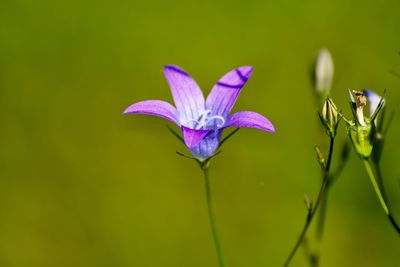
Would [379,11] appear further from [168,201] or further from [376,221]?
[168,201]

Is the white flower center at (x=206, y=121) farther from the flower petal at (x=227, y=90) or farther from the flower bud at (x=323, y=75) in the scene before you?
the flower bud at (x=323, y=75)

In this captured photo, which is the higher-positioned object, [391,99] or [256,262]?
[391,99]

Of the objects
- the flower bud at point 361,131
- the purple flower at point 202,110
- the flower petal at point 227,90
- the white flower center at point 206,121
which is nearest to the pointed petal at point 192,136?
the purple flower at point 202,110

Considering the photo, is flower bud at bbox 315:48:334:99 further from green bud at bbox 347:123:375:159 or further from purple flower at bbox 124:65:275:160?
green bud at bbox 347:123:375:159

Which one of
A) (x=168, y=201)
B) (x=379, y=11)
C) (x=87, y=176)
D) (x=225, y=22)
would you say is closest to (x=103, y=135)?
(x=87, y=176)

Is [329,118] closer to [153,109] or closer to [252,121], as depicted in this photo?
[252,121]

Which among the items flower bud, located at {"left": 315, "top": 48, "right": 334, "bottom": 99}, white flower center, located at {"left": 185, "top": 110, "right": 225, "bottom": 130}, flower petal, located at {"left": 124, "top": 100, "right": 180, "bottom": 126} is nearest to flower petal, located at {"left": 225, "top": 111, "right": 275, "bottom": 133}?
flower petal, located at {"left": 124, "top": 100, "right": 180, "bottom": 126}
